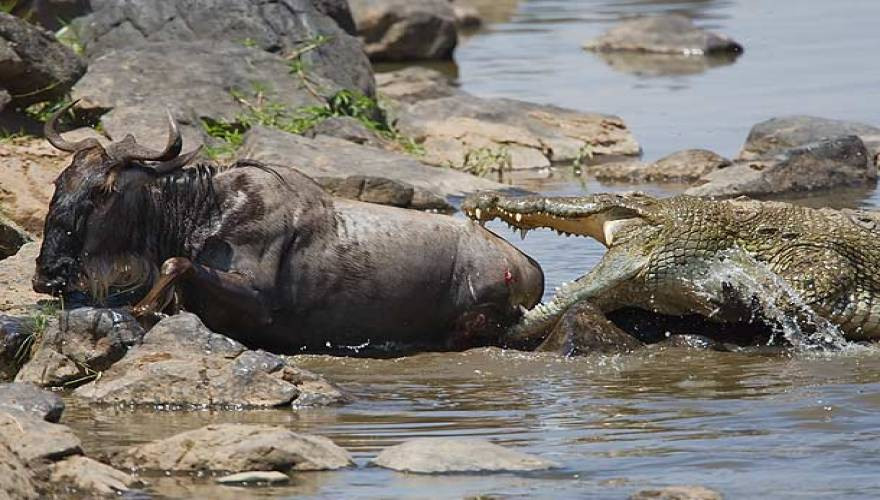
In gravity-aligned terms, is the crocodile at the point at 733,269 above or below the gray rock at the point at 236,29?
above

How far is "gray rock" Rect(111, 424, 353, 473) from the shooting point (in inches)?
276

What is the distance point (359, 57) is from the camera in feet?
57.0

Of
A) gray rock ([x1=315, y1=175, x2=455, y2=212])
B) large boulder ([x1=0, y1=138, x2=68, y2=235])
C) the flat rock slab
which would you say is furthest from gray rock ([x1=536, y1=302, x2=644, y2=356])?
gray rock ([x1=315, y1=175, x2=455, y2=212])

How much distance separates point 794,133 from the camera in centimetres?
1664

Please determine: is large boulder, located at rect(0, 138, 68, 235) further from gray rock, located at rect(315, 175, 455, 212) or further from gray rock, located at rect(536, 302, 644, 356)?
gray rock, located at rect(536, 302, 644, 356)

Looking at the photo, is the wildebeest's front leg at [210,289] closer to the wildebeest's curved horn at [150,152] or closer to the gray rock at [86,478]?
the wildebeest's curved horn at [150,152]

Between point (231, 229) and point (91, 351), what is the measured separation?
100 centimetres

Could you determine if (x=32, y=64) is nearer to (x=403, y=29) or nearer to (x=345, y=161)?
(x=345, y=161)

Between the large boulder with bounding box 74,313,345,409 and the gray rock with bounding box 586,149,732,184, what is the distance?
757 cm

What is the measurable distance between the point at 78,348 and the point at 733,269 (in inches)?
131

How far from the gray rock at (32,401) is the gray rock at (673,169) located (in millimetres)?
8643

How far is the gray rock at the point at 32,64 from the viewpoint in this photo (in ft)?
43.0

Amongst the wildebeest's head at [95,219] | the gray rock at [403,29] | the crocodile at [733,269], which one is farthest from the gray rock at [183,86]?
the gray rock at [403,29]

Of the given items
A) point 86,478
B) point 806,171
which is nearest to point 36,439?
point 86,478
